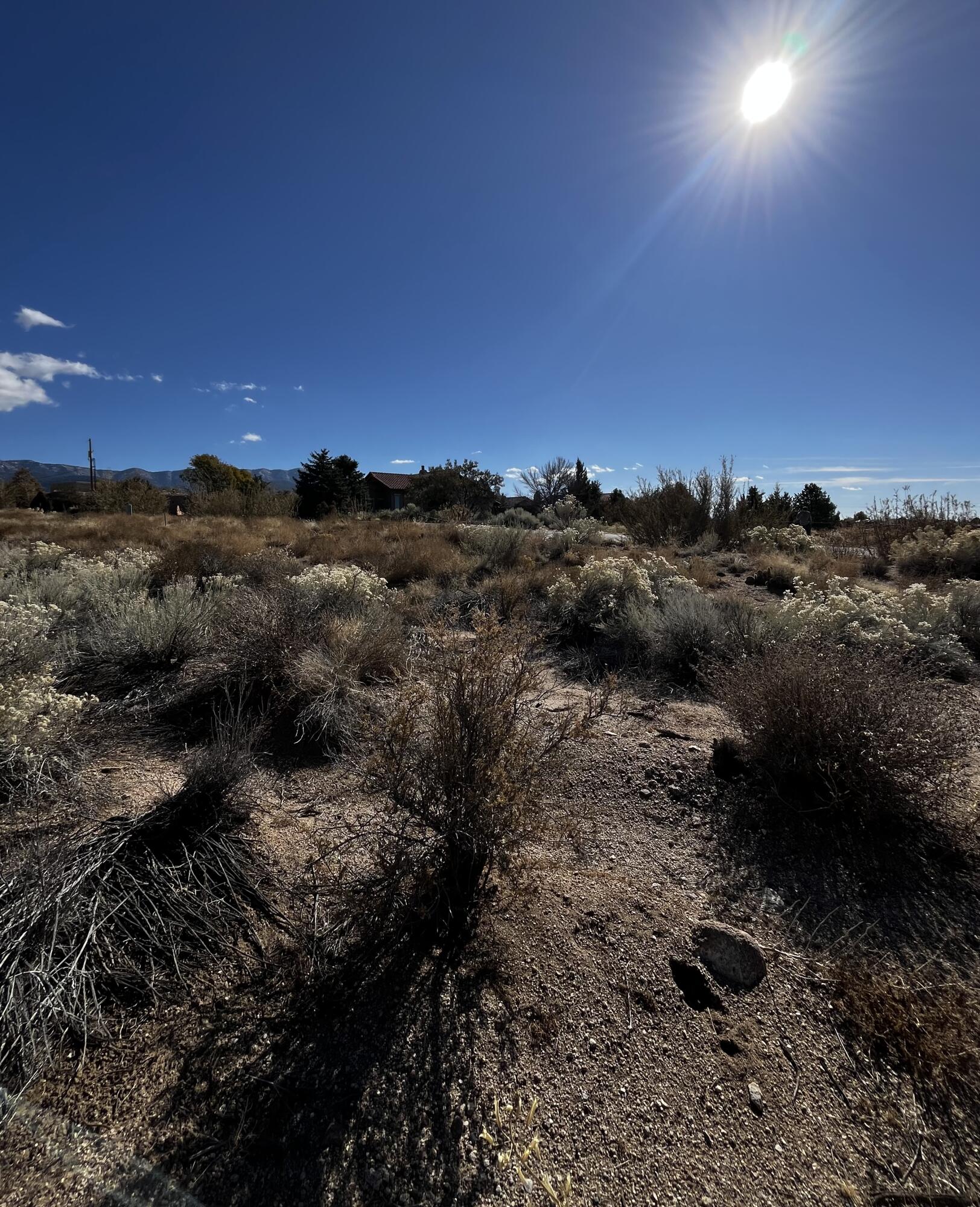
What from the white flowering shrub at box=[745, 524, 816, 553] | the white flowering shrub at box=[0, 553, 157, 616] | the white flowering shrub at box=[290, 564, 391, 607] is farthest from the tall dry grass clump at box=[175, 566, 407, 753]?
the white flowering shrub at box=[745, 524, 816, 553]

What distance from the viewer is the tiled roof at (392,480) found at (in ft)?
136

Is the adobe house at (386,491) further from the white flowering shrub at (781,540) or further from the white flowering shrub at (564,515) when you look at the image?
the white flowering shrub at (781,540)

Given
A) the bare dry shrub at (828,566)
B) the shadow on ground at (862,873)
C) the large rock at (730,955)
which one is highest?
the bare dry shrub at (828,566)

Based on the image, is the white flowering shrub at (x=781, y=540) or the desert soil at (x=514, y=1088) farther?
the white flowering shrub at (x=781, y=540)

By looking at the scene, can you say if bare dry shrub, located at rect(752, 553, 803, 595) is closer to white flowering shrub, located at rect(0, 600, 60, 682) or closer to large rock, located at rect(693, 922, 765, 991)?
large rock, located at rect(693, 922, 765, 991)

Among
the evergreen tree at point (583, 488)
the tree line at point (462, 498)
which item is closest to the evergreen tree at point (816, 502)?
the tree line at point (462, 498)

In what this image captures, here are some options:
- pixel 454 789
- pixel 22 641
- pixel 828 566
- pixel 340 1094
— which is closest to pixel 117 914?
pixel 340 1094

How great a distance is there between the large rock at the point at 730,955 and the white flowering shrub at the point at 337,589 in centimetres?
410

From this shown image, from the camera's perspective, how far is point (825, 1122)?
1.33 meters

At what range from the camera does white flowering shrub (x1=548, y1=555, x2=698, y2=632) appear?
225 inches

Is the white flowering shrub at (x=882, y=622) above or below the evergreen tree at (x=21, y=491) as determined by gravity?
below

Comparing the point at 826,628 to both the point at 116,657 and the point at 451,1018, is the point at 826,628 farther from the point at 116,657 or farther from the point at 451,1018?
the point at 116,657

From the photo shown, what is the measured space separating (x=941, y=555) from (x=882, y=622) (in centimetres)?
616

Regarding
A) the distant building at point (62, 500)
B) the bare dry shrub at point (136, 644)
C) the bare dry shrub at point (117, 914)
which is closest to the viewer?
the bare dry shrub at point (117, 914)
